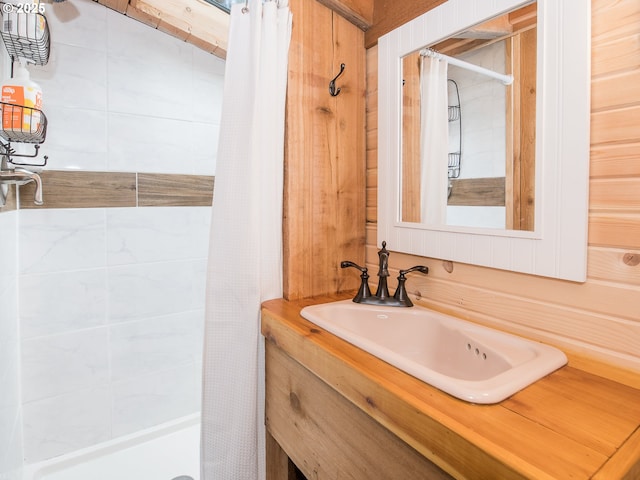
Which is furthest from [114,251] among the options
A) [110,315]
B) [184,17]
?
[184,17]

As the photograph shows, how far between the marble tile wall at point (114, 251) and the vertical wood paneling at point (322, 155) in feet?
3.11

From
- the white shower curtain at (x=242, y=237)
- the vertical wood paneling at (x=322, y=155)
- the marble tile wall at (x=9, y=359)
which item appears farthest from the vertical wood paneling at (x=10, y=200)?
the vertical wood paneling at (x=322, y=155)

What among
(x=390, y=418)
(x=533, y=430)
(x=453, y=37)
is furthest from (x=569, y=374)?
(x=453, y=37)

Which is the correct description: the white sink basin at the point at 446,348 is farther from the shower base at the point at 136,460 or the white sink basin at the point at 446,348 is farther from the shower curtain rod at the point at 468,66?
the shower base at the point at 136,460

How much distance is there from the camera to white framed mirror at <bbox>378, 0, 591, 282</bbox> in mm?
822

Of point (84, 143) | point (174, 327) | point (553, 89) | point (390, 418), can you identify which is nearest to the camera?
Answer: point (390, 418)

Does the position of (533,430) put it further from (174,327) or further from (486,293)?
(174,327)

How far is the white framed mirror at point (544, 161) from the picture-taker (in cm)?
82

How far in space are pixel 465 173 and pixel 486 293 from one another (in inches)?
13.9

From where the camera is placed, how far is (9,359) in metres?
1.40

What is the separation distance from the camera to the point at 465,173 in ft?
3.59

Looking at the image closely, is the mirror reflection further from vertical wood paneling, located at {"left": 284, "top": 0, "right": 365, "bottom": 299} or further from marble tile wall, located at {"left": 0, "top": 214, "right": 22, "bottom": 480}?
marble tile wall, located at {"left": 0, "top": 214, "right": 22, "bottom": 480}

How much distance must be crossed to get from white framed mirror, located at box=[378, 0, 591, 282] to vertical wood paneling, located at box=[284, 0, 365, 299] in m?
0.26

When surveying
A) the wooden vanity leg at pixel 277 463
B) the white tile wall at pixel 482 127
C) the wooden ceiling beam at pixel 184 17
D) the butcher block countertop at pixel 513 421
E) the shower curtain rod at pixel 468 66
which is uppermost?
the wooden ceiling beam at pixel 184 17
